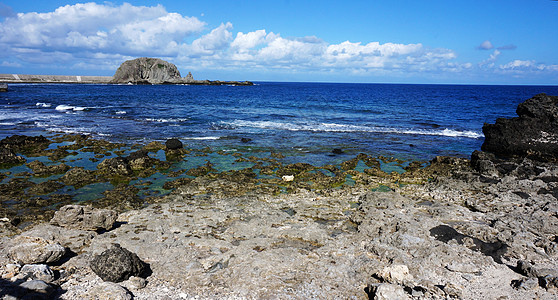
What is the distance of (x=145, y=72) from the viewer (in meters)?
162

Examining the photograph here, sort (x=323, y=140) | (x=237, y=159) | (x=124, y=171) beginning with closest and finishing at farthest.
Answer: (x=124, y=171), (x=237, y=159), (x=323, y=140)

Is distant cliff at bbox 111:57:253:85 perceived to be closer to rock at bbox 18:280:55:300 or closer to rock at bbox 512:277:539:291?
rock at bbox 18:280:55:300

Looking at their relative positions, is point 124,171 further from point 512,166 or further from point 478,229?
point 512,166

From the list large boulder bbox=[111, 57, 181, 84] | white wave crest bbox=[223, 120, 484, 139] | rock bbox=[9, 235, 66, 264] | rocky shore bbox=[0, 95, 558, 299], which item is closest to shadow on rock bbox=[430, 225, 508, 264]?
rocky shore bbox=[0, 95, 558, 299]

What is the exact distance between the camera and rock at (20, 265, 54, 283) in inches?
239

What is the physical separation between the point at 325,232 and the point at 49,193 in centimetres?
1068

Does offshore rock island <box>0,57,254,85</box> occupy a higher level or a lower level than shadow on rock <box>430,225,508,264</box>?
higher

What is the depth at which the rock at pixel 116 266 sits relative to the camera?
21.1ft

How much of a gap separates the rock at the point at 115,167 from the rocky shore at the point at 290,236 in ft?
0.20

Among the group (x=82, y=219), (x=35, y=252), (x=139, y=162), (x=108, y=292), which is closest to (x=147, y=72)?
(x=139, y=162)

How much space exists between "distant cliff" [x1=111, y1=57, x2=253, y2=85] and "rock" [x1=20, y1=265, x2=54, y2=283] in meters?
164

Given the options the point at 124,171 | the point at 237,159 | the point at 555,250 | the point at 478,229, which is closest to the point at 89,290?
the point at 124,171

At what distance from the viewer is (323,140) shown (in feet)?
79.2

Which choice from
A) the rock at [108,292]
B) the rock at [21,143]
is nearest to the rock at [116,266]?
the rock at [108,292]
